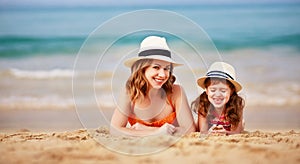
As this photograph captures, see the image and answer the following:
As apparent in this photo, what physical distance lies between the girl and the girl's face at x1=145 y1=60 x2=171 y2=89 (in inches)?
5.9

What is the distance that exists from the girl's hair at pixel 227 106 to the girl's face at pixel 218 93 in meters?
0.01

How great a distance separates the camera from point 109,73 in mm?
3438

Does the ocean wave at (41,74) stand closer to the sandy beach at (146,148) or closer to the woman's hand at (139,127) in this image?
the sandy beach at (146,148)

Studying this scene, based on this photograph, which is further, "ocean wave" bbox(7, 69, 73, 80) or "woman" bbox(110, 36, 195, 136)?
"ocean wave" bbox(7, 69, 73, 80)

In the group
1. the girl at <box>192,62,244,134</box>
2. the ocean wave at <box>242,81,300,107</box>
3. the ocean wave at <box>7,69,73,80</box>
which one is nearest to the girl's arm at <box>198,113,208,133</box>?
the girl at <box>192,62,244,134</box>

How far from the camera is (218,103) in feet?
7.00

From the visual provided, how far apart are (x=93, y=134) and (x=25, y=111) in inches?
43.6

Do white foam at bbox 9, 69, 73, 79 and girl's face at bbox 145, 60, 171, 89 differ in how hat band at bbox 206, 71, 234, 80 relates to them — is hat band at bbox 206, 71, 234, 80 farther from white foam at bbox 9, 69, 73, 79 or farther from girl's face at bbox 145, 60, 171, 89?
white foam at bbox 9, 69, 73, 79

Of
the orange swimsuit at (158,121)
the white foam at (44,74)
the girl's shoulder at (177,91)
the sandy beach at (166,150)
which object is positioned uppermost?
the white foam at (44,74)

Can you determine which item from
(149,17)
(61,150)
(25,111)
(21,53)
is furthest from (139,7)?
(61,150)

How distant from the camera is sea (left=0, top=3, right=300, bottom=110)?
219 centimetres

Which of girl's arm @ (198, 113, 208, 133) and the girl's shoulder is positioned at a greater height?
the girl's shoulder

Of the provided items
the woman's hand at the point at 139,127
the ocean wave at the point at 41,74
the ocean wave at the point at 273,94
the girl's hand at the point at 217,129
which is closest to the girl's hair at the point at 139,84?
the woman's hand at the point at 139,127

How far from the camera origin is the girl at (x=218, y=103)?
2.12 m
